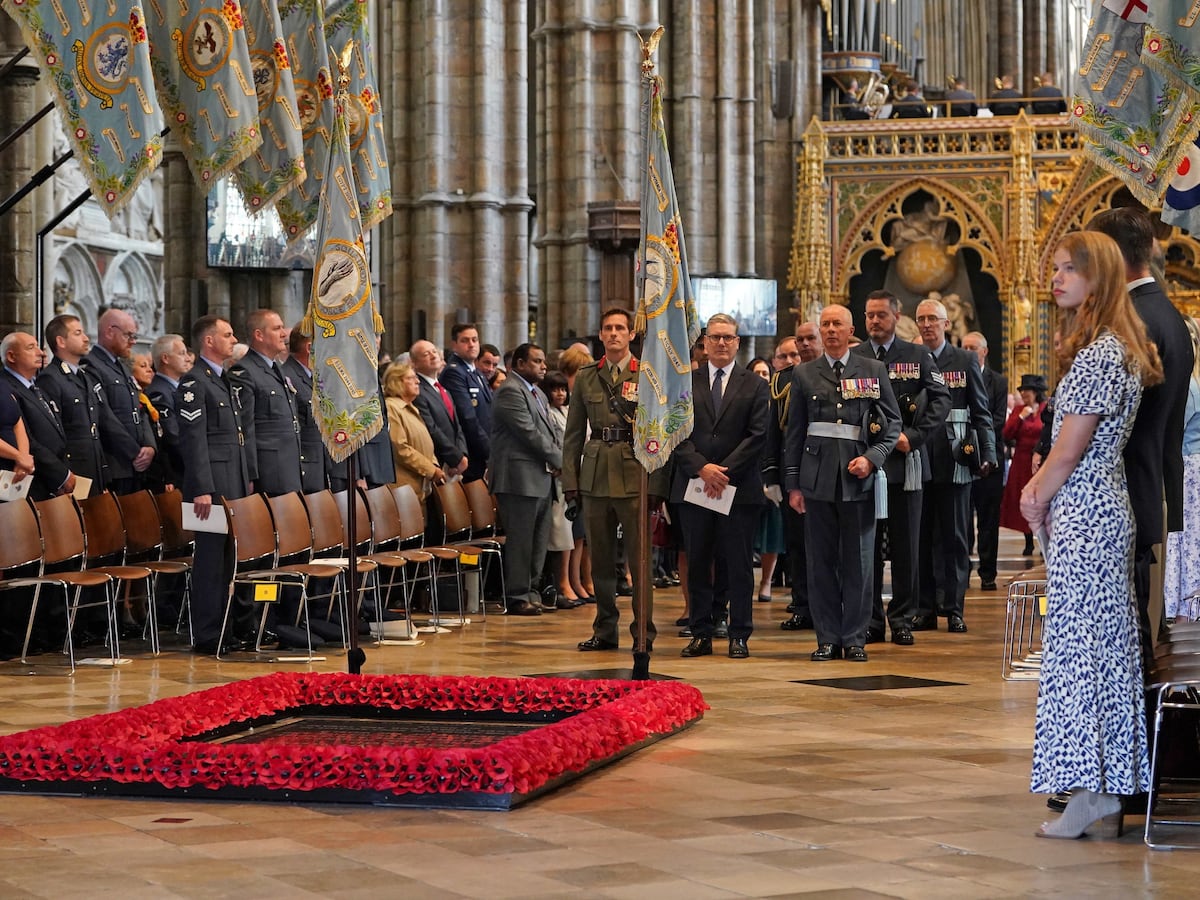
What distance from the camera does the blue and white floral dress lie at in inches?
197

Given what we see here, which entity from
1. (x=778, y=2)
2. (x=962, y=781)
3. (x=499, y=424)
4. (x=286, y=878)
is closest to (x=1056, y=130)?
(x=778, y=2)

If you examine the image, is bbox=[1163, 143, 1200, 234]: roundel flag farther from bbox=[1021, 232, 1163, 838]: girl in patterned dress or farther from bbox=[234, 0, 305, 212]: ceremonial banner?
bbox=[234, 0, 305, 212]: ceremonial banner

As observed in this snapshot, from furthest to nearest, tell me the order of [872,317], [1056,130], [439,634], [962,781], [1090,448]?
1. [1056,130]
2. [439,634]
3. [872,317]
4. [962,781]
5. [1090,448]

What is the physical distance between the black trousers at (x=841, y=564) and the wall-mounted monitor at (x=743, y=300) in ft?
52.4

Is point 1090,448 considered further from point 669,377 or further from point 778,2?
point 778,2

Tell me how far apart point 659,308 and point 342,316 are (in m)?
1.31

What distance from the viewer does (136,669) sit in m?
8.72

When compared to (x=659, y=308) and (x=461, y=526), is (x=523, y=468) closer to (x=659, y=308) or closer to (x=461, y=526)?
(x=461, y=526)

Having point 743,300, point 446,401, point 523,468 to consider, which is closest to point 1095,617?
point 523,468

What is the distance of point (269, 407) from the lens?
9828 mm

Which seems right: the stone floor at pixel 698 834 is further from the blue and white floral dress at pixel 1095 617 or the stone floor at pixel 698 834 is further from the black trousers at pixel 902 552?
the black trousers at pixel 902 552

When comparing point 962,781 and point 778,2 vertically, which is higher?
point 778,2

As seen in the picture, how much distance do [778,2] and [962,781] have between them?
2459 centimetres

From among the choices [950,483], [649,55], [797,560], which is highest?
[649,55]
